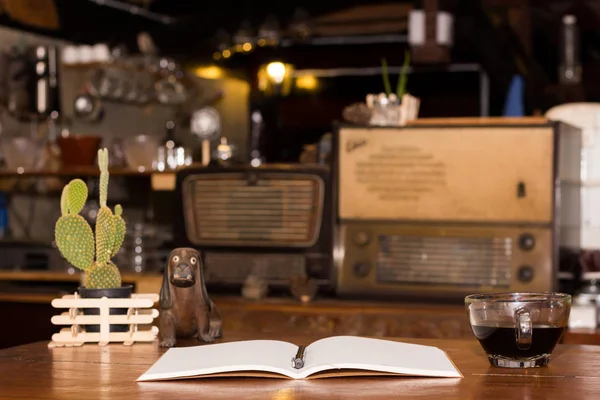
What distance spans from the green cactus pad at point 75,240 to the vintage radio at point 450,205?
1.46m

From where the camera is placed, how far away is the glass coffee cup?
1.46 m

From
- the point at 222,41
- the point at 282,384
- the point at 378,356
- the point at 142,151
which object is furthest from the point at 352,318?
the point at 222,41

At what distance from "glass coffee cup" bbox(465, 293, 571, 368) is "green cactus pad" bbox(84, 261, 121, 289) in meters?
0.71

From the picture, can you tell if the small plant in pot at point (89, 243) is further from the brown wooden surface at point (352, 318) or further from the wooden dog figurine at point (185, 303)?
the brown wooden surface at point (352, 318)

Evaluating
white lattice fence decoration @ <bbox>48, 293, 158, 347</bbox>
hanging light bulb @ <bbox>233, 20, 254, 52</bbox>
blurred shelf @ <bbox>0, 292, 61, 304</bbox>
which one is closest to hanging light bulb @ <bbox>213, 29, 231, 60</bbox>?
hanging light bulb @ <bbox>233, 20, 254, 52</bbox>

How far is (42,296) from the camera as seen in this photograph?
3584 millimetres

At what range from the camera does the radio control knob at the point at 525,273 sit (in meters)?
3.08

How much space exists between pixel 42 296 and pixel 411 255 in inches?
54.5

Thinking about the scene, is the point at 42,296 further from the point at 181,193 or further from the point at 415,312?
the point at 415,312

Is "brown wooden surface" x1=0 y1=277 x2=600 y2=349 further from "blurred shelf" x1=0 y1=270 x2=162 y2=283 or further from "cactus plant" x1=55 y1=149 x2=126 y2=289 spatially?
"cactus plant" x1=55 y1=149 x2=126 y2=289

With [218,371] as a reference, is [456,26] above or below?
above

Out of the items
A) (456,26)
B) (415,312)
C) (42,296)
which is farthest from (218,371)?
(456,26)

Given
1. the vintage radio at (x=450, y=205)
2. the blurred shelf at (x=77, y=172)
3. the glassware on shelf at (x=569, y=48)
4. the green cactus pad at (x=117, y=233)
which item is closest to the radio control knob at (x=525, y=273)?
the vintage radio at (x=450, y=205)

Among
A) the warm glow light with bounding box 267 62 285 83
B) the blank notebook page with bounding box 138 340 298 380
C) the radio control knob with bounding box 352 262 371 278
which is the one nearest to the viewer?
the blank notebook page with bounding box 138 340 298 380
